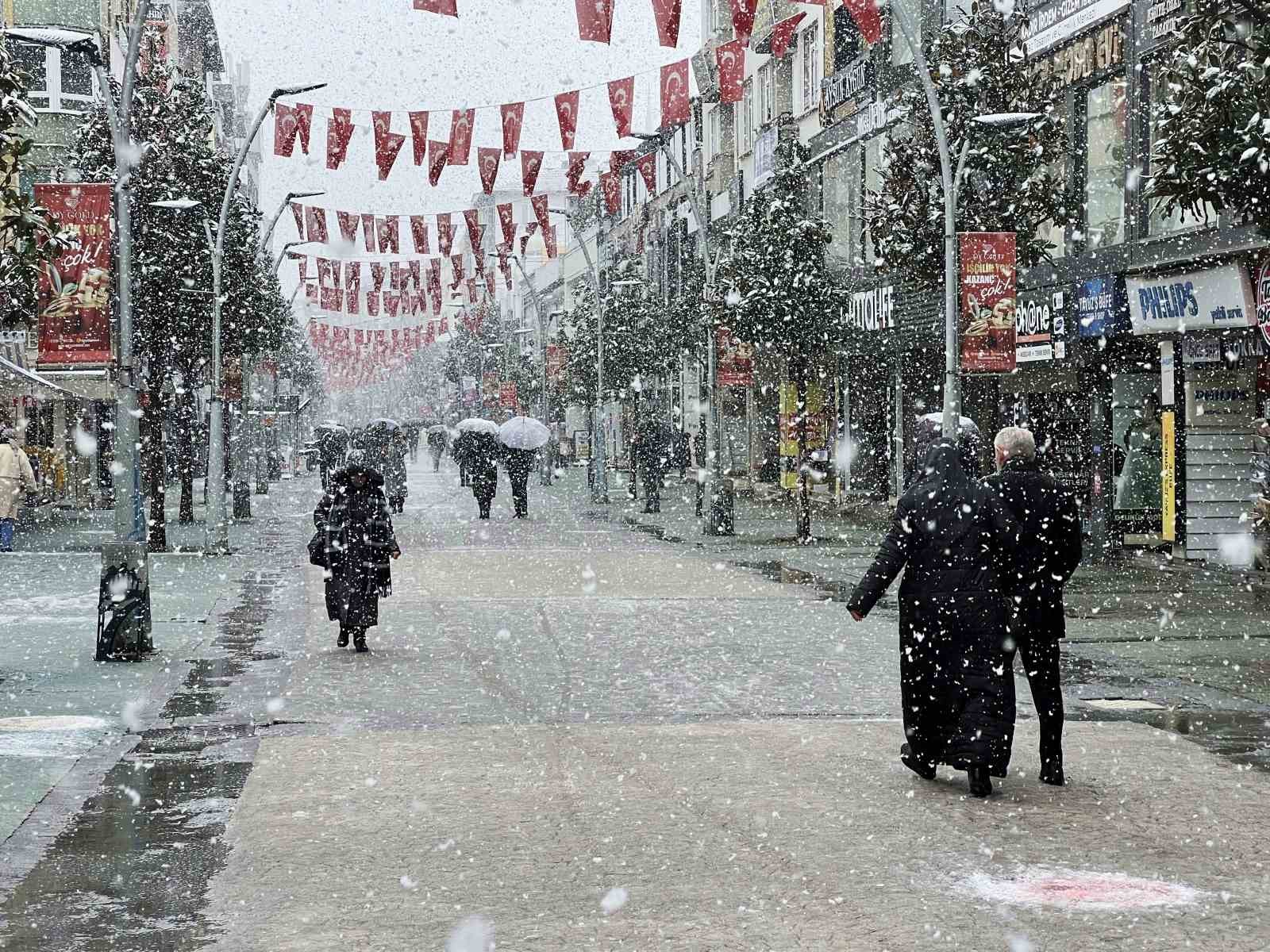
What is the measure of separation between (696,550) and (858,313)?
14.7 m

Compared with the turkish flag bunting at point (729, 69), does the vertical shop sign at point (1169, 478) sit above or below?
below

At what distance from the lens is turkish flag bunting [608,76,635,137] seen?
2428 centimetres

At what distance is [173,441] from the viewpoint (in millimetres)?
57469

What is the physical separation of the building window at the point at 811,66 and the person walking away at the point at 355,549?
31.8 metres

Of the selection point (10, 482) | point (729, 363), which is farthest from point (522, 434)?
point (10, 482)

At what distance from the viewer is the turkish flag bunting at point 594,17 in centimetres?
1786

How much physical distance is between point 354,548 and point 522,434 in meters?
23.5

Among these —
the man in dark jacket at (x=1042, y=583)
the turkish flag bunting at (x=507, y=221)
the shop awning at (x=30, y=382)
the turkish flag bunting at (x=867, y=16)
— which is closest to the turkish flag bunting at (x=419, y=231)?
the turkish flag bunting at (x=507, y=221)

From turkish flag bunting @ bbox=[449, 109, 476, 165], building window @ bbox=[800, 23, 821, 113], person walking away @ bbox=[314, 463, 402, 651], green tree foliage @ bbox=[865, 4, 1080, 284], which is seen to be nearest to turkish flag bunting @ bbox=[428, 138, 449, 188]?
turkish flag bunting @ bbox=[449, 109, 476, 165]

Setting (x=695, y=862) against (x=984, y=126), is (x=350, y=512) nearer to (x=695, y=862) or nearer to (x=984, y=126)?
(x=695, y=862)

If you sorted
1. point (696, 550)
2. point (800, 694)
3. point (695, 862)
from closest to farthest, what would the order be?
point (695, 862) < point (800, 694) < point (696, 550)

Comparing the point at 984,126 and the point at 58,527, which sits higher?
the point at 984,126

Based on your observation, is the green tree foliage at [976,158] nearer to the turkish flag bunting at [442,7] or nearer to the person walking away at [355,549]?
the turkish flag bunting at [442,7]

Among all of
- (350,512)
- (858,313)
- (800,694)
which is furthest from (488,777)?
(858,313)
